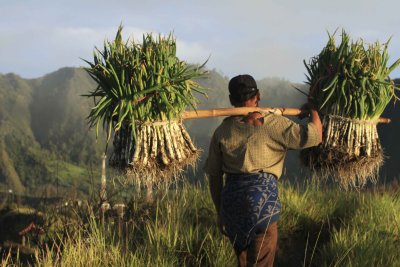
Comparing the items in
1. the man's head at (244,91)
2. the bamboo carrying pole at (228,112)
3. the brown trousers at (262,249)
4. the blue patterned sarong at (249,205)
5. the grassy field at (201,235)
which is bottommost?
the grassy field at (201,235)

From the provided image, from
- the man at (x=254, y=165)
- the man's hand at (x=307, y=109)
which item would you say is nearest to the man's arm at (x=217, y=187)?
the man at (x=254, y=165)

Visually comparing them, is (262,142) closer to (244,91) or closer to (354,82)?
(244,91)

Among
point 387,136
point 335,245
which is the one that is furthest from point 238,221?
point 387,136

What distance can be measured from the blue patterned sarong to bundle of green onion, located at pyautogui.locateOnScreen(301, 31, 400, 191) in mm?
855

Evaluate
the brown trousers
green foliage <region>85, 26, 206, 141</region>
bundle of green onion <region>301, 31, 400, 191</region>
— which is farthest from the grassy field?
green foliage <region>85, 26, 206, 141</region>

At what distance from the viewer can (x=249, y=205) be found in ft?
12.7

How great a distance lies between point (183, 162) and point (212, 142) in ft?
1.13

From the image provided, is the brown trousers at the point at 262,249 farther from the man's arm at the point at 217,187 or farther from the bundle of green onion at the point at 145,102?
the bundle of green onion at the point at 145,102

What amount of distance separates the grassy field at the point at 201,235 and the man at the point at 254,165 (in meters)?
0.59

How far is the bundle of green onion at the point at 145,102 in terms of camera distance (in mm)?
4004

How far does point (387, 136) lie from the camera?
104m

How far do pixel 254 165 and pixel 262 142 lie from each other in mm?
202

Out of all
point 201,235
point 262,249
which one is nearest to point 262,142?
point 262,249

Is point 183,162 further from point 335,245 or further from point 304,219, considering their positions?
point 304,219
